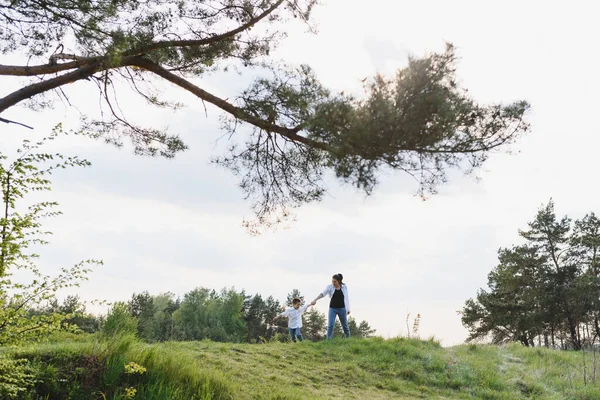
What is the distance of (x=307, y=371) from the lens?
7129 mm

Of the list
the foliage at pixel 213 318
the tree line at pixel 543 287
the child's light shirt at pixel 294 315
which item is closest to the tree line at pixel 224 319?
the foliage at pixel 213 318

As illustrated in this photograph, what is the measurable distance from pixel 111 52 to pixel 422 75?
3592 millimetres

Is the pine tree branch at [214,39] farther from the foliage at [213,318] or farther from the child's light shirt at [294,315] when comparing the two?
the foliage at [213,318]

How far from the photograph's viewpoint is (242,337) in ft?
116

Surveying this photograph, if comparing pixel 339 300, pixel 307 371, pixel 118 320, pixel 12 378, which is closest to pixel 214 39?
pixel 118 320

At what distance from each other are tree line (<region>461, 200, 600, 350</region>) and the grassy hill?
44.5 ft

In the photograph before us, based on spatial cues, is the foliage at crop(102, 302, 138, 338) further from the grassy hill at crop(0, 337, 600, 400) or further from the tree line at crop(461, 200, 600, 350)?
the tree line at crop(461, 200, 600, 350)

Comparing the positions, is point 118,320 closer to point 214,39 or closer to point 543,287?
point 214,39

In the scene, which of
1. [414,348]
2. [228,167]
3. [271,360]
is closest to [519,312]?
[414,348]

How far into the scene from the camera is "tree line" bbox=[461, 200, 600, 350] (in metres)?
22.4

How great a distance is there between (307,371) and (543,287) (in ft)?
64.8

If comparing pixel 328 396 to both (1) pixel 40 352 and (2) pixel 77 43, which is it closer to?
(1) pixel 40 352

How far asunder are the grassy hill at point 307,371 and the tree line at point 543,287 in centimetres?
1355

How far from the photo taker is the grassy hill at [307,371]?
16.0 ft
